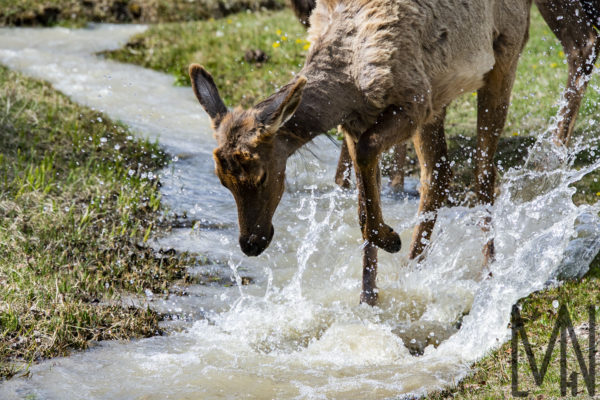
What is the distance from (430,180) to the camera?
261 inches

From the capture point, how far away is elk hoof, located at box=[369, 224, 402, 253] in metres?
5.58

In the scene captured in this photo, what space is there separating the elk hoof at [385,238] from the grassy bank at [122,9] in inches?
388

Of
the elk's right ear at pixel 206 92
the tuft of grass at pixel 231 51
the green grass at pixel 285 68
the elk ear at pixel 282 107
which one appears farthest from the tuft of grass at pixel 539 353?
the tuft of grass at pixel 231 51

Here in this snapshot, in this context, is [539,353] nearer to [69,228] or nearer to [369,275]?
[369,275]

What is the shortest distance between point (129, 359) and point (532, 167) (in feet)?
14.5

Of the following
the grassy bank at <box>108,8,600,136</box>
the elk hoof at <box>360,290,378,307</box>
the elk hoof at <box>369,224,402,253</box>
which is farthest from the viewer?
the grassy bank at <box>108,8,600,136</box>

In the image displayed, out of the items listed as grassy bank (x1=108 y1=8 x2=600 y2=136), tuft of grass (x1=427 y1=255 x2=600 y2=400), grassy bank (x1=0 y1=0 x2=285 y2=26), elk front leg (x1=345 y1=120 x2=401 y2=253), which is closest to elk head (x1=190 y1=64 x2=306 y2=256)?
elk front leg (x1=345 y1=120 x2=401 y2=253)

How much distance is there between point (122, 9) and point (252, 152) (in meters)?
11.0

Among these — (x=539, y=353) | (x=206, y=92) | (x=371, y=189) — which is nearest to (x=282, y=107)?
(x=206, y=92)

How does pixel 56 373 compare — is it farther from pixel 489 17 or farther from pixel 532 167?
pixel 532 167

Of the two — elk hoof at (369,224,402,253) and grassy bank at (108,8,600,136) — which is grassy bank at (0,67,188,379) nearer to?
elk hoof at (369,224,402,253)

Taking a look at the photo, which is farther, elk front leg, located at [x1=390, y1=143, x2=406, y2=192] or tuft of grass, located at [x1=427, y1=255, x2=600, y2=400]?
elk front leg, located at [x1=390, y1=143, x2=406, y2=192]

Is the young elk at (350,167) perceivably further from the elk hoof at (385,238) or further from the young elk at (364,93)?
the elk hoof at (385,238)

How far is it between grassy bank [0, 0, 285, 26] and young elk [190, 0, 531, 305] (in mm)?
9328
